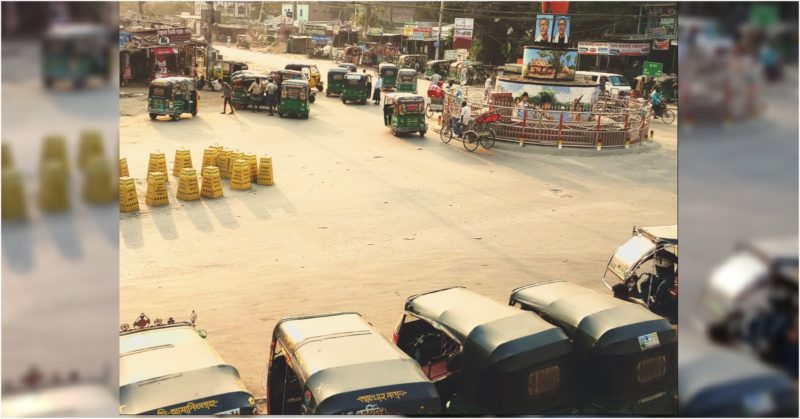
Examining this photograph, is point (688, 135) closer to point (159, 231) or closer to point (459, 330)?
point (459, 330)

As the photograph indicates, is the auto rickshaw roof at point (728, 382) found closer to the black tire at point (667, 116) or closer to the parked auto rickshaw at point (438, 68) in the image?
the black tire at point (667, 116)

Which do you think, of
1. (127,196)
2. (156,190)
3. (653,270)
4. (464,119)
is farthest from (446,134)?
(653,270)

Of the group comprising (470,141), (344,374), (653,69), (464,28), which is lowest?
(344,374)

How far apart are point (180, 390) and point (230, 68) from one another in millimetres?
34883

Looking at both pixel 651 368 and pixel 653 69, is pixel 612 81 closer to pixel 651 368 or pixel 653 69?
pixel 653 69

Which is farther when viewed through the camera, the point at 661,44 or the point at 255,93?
the point at 661,44

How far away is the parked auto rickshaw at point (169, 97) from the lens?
27.0 metres

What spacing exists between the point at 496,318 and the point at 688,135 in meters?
3.77

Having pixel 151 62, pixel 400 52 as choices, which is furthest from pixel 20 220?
pixel 400 52

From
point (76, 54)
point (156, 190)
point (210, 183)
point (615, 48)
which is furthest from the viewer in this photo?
point (615, 48)

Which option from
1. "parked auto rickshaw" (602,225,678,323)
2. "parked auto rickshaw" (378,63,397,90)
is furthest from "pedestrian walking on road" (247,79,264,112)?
"parked auto rickshaw" (602,225,678,323)

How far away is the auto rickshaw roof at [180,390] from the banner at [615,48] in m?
39.8

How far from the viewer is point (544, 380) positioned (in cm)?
742

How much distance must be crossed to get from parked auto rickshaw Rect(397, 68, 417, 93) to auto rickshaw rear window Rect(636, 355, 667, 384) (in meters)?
33.3
